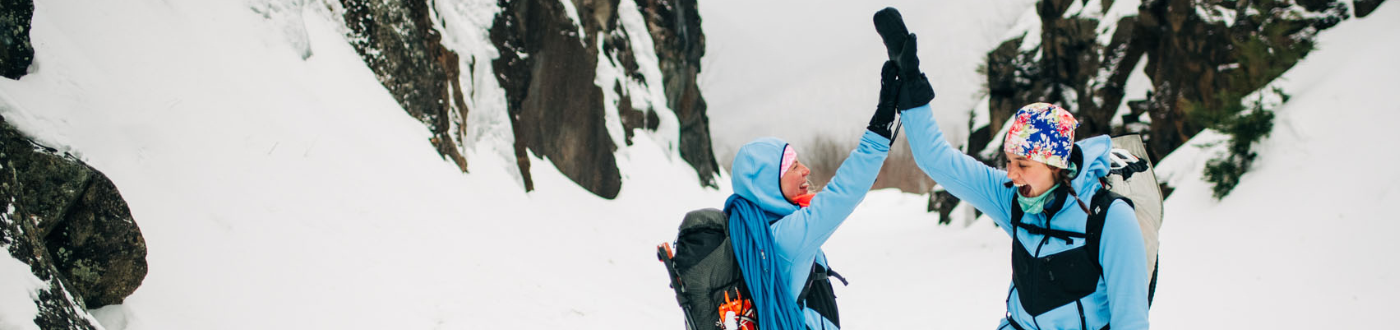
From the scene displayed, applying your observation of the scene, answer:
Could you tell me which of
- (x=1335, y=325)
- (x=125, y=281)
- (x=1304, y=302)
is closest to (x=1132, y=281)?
(x=125, y=281)

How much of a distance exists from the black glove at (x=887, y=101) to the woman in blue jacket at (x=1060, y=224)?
25 mm

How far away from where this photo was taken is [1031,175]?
243 cm

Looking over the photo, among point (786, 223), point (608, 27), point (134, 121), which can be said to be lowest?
point (608, 27)

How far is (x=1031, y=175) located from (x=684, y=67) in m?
24.6

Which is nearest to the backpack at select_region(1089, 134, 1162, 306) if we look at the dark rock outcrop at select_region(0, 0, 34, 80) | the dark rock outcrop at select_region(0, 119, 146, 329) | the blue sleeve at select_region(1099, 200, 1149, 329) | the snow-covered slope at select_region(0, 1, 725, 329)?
the blue sleeve at select_region(1099, 200, 1149, 329)

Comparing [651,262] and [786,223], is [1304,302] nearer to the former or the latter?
[786,223]

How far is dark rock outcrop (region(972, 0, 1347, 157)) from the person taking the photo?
1096cm

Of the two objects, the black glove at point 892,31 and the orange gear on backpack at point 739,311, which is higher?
the black glove at point 892,31

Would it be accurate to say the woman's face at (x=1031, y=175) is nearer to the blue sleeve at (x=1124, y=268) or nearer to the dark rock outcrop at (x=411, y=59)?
the blue sleeve at (x=1124, y=268)

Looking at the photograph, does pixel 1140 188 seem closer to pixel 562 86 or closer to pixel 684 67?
pixel 562 86

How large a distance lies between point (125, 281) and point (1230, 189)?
32.3 ft

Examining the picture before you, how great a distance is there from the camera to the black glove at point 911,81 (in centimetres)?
239

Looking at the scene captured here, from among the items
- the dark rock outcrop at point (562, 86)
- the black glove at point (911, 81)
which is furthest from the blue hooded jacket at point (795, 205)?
the dark rock outcrop at point (562, 86)

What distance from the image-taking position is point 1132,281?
2.21 metres
